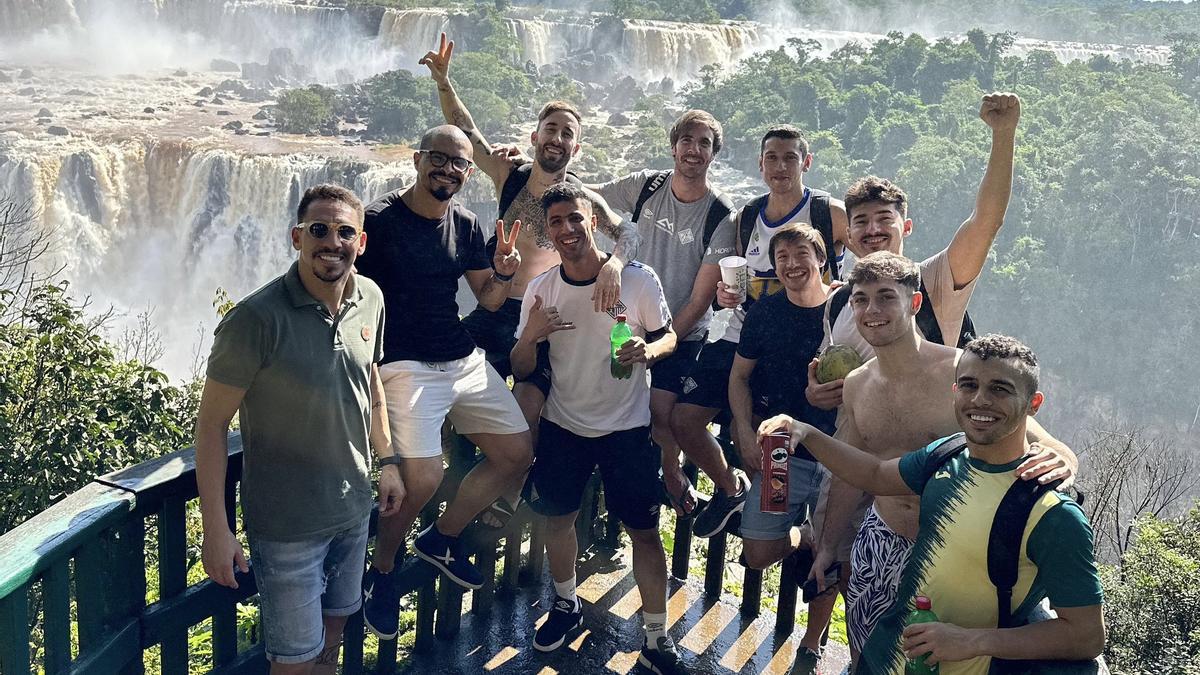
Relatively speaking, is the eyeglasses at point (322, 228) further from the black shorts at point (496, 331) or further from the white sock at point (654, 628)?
the white sock at point (654, 628)

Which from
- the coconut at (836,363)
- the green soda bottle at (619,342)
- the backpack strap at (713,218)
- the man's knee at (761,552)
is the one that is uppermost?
the backpack strap at (713,218)

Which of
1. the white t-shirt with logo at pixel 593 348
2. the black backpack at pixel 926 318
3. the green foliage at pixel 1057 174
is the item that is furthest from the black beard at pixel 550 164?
the green foliage at pixel 1057 174

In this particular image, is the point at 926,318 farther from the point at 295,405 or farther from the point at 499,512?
the point at 295,405

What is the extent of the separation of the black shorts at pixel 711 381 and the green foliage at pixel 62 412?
16.7ft

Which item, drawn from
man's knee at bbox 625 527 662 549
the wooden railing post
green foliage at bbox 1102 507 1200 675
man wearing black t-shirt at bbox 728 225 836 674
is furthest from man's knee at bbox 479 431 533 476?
green foliage at bbox 1102 507 1200 675

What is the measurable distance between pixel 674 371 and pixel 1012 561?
1.99 meters

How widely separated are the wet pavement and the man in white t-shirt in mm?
110

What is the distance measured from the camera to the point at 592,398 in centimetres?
374

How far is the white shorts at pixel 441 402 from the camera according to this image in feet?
11.2

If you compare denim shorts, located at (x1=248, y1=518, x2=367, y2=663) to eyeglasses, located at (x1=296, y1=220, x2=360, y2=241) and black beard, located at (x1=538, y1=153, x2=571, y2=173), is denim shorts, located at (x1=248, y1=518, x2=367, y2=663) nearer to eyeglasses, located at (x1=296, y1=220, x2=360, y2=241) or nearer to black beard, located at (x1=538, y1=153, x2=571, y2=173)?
eyeglasses, located at (x1=296, y1=220, x2=360, y2=241)

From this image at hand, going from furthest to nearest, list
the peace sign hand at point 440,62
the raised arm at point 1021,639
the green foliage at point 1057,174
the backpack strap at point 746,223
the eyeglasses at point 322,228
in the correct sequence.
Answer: the green foliage at point 1057,174, the peace sign hand at point 440,62, the backpack strap at point 746,223, the eyeglasses at point 322,228, the raised arm at point 1021,639

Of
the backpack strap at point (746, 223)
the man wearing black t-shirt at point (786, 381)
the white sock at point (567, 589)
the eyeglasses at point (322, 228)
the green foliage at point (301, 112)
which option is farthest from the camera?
the green foliage at point (301, 112)

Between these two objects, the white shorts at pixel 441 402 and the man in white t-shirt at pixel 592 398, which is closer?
the white shorts at pixel 441 402

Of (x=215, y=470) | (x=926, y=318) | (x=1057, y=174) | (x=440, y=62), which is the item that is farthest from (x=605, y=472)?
(x=1057, y=174)
